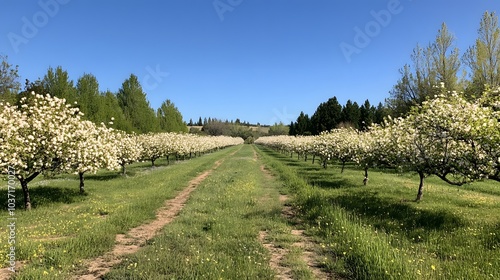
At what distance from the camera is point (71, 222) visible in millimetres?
12234

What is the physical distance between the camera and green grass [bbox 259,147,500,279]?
24.6 feet

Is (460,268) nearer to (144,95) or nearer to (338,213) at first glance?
(338,213)

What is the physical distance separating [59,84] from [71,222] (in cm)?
3575

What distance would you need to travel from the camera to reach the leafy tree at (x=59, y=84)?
1602 inches

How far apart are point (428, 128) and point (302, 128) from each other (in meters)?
108

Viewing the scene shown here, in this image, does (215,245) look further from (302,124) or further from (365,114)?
(302,124)

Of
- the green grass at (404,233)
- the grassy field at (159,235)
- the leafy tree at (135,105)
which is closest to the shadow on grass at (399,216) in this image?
the green grass at (404,233)

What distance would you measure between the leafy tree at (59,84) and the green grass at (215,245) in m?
33.0

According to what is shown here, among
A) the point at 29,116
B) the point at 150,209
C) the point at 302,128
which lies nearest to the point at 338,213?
the point at 150,209

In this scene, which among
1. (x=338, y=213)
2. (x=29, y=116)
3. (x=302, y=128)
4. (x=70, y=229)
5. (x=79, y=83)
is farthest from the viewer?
(x=302, y=128)

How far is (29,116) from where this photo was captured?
1573 cm

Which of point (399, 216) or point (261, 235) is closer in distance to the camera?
point (261, 235)

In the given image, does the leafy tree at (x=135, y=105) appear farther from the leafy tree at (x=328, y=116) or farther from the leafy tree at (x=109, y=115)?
the leafy tree at (x=328, y=116)

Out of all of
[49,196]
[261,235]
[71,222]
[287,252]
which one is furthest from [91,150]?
[287,252]
